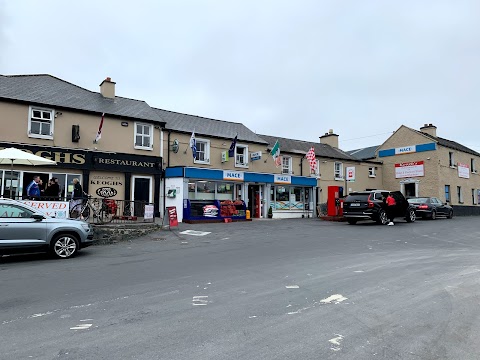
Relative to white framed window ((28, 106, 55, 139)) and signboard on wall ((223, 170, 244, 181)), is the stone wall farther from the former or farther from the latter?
signboard on wall ((223, 170, 244, 181))

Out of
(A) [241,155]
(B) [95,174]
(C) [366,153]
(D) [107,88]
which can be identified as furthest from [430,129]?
(B) [95,174]

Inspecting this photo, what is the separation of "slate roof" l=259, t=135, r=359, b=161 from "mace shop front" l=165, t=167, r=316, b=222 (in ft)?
10.1

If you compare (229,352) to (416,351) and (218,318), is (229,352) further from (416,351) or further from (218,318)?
(416,351)

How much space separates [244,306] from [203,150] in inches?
759

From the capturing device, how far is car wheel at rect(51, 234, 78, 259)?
9.94 metres

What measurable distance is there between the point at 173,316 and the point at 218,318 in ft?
2.03

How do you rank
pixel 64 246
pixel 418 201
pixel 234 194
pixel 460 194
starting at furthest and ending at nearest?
pixel 460 194 < pixel 418 201 < pixel 234 194 < pixel 64 246

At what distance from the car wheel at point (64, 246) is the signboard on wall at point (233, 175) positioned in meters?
13.6

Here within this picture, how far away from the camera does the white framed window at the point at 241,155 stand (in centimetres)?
2545

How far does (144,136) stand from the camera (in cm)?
2108

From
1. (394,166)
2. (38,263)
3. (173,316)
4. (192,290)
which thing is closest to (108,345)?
(173,316)

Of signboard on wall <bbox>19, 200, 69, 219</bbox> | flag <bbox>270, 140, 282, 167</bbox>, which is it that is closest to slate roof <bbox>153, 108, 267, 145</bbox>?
flag <bbox>270, 140, 282, 167</bbox>

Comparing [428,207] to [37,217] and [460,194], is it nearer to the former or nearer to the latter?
[460,194]

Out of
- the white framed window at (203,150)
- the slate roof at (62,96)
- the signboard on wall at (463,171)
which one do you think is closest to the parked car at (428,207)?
the signboard on wall at (463,171)
